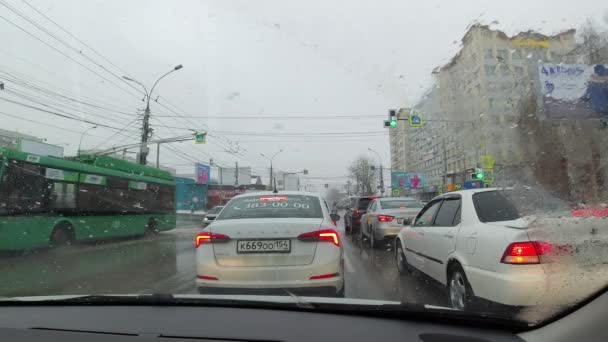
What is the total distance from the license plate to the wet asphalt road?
5.97 feet

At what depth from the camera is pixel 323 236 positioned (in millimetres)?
4441

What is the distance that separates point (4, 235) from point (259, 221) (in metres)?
8.34

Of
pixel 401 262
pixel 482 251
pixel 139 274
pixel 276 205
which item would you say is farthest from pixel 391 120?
pixel 482 251

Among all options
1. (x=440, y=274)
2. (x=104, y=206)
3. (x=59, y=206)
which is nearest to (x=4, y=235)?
(x=59, y=206)

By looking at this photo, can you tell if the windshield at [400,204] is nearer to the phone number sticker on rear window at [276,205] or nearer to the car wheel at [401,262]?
the car wheel at [401,262]

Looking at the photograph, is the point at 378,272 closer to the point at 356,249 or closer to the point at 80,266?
the point at 356,249

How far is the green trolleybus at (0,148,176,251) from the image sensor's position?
10203mm

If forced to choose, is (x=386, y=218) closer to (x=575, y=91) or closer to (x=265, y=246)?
(x=265, y=246)

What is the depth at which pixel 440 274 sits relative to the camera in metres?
5.13

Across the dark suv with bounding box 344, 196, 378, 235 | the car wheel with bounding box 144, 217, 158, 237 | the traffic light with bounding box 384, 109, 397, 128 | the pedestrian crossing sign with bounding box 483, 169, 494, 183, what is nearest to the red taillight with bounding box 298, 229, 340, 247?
the pedestrian crossing sign with bounding box 483, 169, 494, 183

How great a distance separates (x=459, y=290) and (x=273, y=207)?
2.29m

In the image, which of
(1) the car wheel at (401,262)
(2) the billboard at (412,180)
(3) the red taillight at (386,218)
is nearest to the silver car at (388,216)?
(3) the red taillight at (386,218)

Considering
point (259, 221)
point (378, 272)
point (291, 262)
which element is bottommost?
point (378, 272)

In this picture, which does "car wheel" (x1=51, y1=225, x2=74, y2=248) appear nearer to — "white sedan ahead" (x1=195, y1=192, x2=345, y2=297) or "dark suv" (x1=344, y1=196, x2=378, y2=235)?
"white sedan ahead" (x1=195, y1=192, x2=345, y2=297)
